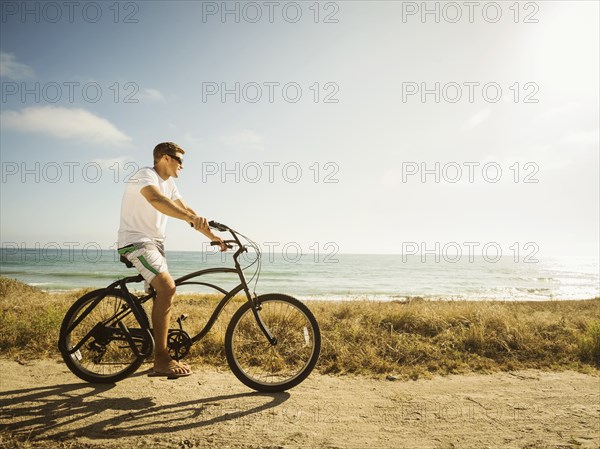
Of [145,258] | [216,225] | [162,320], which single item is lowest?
[162,320]

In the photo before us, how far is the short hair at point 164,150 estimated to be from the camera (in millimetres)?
4141

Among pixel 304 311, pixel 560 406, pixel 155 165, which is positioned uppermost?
pixel 155 165

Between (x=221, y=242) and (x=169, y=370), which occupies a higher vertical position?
(x=221, y=242)

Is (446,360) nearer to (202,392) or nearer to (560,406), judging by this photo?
(560,406)

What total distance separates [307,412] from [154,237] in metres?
2.54

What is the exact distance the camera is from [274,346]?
16.0 feet

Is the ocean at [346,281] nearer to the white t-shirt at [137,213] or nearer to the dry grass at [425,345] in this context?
the white t-shirt at [137,213]

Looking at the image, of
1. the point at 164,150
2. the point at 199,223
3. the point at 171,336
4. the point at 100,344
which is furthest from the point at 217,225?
the point at 100,344

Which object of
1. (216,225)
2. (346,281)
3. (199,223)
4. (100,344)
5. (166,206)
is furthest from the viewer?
(346,281)

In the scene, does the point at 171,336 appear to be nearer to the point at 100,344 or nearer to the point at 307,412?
the point at 100,344

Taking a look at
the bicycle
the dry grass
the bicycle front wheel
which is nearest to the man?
the bicycle

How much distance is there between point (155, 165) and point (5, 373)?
319cm

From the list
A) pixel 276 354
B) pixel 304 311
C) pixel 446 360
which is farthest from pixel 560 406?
pixel 276 354

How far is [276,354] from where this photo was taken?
4.73 m
